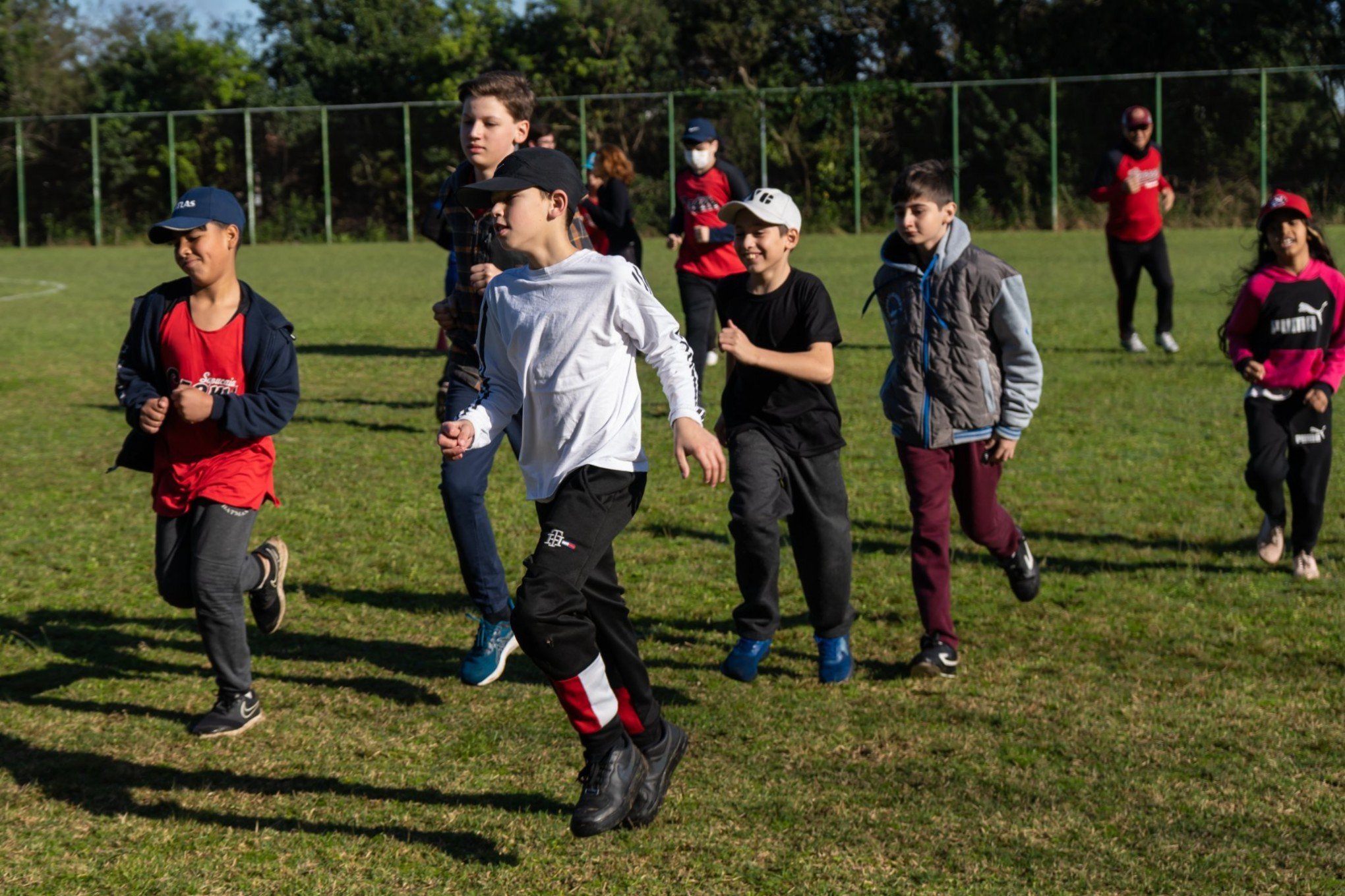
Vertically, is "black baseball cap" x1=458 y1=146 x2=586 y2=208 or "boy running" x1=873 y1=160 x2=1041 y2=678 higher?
"black baseball cap" x1=458 y1=146 x2=586 y2=208

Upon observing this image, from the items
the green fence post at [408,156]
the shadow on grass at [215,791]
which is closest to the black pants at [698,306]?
the shadow on grass at [215,791]

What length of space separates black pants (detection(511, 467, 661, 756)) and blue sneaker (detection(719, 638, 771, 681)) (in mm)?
1273

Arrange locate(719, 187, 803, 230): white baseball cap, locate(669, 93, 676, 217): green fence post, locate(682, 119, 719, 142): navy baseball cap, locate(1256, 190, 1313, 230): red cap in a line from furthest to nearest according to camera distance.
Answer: locate(669, 93, 676, 217): green fence post < locate(682, 119, 719, 142): navy baseball cap < locate(1256, 190, 1313, 230): red cap < locate(719, 187, 803, 230): white baseball cap

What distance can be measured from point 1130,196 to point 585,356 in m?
10.7

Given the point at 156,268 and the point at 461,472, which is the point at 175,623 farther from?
the point at 156,268

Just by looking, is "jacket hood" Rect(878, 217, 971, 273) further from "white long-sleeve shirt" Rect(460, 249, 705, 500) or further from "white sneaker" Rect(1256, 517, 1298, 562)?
"white sneaker" Rect(1256, 517, 1298, 562)

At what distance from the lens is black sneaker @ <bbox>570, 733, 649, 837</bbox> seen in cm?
388

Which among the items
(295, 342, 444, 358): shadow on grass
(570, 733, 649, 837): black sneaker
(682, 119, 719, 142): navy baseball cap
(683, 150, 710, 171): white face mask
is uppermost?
(682, 119, 719, 142): navy baseball cap

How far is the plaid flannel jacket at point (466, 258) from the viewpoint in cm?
549

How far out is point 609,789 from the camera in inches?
156

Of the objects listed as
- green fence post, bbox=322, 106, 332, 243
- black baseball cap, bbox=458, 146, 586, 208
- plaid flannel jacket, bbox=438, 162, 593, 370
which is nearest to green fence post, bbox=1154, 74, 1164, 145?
green fence post, bbox=322, 106, 332, 243

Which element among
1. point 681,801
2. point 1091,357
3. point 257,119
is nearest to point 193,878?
point 681,801

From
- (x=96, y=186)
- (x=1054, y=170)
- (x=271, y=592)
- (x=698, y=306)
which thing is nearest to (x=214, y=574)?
(x=271, y=592)

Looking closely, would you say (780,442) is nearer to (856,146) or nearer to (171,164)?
(856,146)
